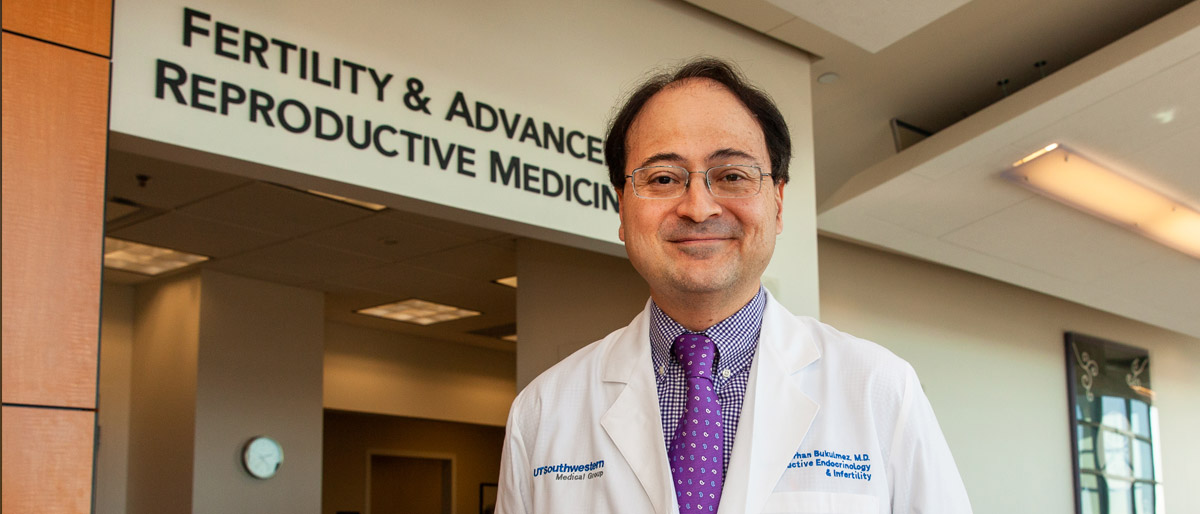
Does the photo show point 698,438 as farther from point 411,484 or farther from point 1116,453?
point 411,484

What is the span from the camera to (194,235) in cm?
805

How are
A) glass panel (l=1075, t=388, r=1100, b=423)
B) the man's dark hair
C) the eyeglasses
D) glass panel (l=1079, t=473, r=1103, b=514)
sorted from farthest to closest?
glass panel (l=1075, t=388, r=1100, b=423), glass panel (l=1079, t=473, r=1103, b=514), the man's dark hair, the eyeglasses

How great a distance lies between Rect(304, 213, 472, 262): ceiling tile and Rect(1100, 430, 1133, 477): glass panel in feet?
21.5

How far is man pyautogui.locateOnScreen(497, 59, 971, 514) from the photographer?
4.60 ft

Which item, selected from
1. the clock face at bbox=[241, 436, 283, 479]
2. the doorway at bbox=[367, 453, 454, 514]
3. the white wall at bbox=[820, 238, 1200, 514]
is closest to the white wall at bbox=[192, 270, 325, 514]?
the clock face at bbox=[241, 436, 283, 479]

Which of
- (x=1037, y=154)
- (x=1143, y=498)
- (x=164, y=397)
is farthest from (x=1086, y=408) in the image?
(x=164, y=397)

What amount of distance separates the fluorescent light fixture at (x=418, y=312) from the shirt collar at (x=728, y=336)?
8.85 m

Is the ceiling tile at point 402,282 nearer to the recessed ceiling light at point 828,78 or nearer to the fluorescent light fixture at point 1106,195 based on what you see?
the recessed ceiling light at point 828,78

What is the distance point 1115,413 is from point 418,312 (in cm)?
701

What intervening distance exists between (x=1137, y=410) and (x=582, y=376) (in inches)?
423

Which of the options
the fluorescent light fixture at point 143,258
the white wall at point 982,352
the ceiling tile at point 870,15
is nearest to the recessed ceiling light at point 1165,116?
the ceiling tile at point 870,15

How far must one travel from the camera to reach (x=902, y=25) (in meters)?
5.54

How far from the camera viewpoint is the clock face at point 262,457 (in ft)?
29.6

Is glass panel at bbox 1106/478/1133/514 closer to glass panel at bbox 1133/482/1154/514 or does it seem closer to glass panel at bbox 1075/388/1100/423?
glass panel at bbox 1133/482/1154/514
